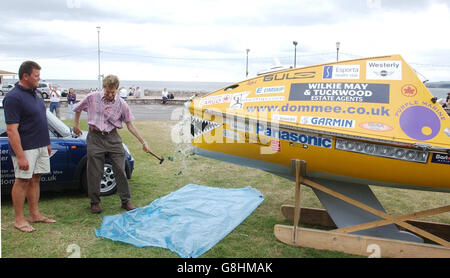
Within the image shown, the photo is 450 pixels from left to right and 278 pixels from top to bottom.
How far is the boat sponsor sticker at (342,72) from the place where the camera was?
3.81m

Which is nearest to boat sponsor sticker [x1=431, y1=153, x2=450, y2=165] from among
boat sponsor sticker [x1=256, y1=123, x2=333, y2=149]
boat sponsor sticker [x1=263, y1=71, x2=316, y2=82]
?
boat sponsor sticker [x1=256, y1=123, x2=333, y2=149]

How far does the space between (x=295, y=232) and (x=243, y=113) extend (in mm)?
1439

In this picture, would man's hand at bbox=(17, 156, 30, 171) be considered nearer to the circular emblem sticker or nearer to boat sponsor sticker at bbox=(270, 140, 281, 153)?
boat sponsor sticker at bbox=(270, 140, 281, 153)

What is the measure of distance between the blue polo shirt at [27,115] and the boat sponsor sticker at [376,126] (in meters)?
3.47

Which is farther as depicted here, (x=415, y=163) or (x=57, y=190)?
(x=57, y=190)

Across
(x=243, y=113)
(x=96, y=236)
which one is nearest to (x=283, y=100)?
(x=243, y=113)

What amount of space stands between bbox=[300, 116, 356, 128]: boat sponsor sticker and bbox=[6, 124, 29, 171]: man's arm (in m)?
3.00

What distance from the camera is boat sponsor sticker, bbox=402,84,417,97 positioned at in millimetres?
3559

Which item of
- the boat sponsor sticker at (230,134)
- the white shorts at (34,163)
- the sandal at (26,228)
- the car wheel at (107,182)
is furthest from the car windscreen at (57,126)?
the boat sponsor sticker at (230,134)

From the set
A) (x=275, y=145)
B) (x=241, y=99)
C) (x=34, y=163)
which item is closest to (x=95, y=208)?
(x=34, y=163)

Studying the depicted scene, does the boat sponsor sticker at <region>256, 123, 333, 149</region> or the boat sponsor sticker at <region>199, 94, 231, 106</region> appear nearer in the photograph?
the boat sponsor sticker at <region>256, 123, 333, 149</region>

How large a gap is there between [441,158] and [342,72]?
4.17 ft

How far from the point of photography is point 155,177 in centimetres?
668
